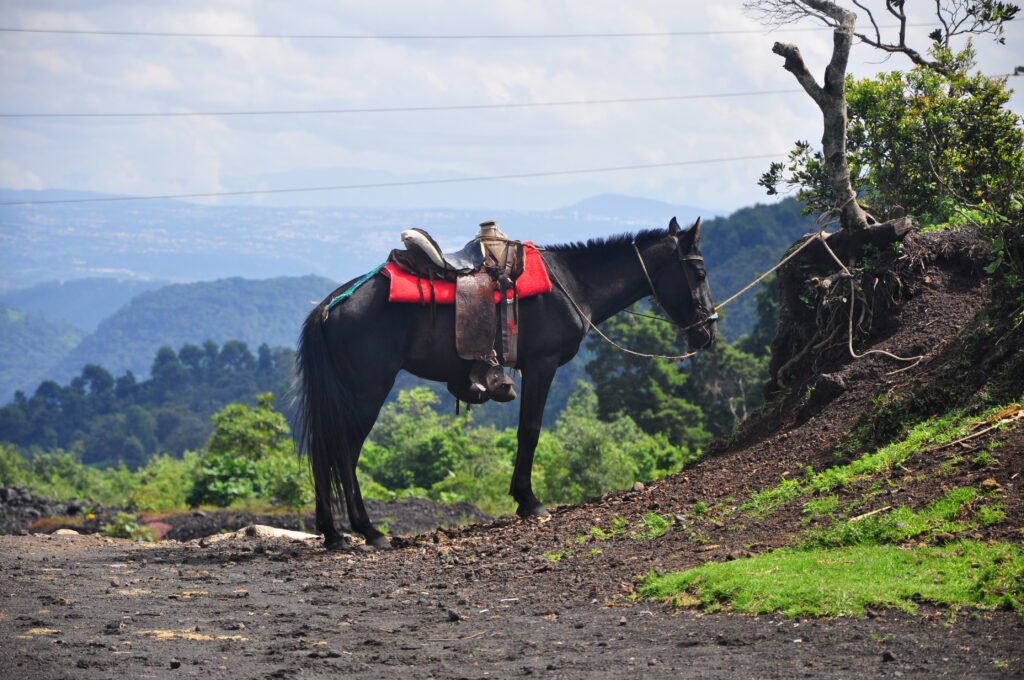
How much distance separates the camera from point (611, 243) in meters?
9.33

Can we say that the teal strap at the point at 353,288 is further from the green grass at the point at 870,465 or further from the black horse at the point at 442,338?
the green grass at the point at 870,465

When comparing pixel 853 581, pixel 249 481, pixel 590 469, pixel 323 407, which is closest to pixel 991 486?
pixel 853 581

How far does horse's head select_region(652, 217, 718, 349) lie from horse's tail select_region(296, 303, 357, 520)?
332 cm

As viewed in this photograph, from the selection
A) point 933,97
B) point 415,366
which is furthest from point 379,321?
point 933,97

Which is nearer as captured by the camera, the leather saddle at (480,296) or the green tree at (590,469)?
the leather saddle at (480,296)

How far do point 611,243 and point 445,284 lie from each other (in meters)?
1.86

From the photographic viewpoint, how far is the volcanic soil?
4770 millimetres

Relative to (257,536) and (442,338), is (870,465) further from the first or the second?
(257,536)

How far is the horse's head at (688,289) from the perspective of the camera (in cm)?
929

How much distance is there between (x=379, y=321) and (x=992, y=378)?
508cm

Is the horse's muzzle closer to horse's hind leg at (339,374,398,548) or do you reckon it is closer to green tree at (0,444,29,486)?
horse's hind leg at (339,374,398,548)

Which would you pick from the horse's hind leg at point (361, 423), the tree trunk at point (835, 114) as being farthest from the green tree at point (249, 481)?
the tree trunk at point (835, 114)

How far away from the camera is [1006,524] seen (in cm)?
568

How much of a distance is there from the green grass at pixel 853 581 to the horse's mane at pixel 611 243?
157 inches
